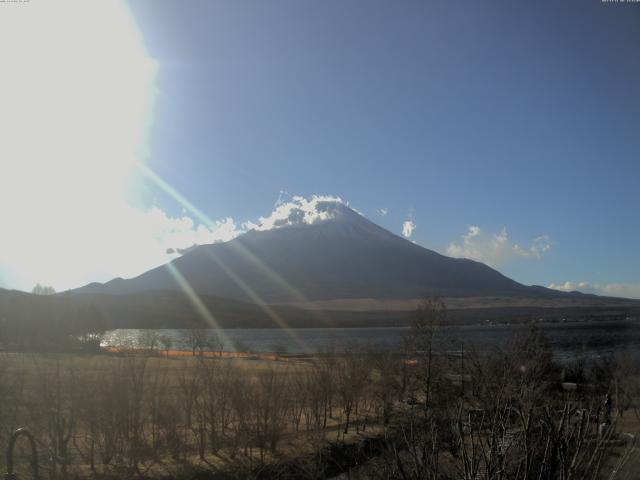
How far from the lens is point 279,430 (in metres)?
18.8

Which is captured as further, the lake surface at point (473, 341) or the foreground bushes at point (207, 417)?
the lake surface at point (473, 341)

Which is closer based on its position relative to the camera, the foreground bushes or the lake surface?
the foreground bushes

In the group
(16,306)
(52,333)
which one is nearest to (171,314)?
(16,306)

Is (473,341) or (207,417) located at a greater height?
(473,341)

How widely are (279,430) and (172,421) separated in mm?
3679

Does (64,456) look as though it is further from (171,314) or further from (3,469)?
(171,314)

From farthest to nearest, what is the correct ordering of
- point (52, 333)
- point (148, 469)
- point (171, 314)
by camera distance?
1. point (171, 314)
2. point (52, 333)
3. point (148, 469)

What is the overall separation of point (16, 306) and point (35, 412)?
72.2 meters

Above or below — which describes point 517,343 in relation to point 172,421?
above

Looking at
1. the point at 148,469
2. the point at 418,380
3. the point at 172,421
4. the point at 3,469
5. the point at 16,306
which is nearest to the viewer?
the point at 3,469

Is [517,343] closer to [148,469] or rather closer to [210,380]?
[210,380]

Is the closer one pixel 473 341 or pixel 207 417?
pixel 207 417

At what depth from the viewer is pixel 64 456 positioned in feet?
48.0

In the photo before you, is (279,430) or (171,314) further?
(171,314)
